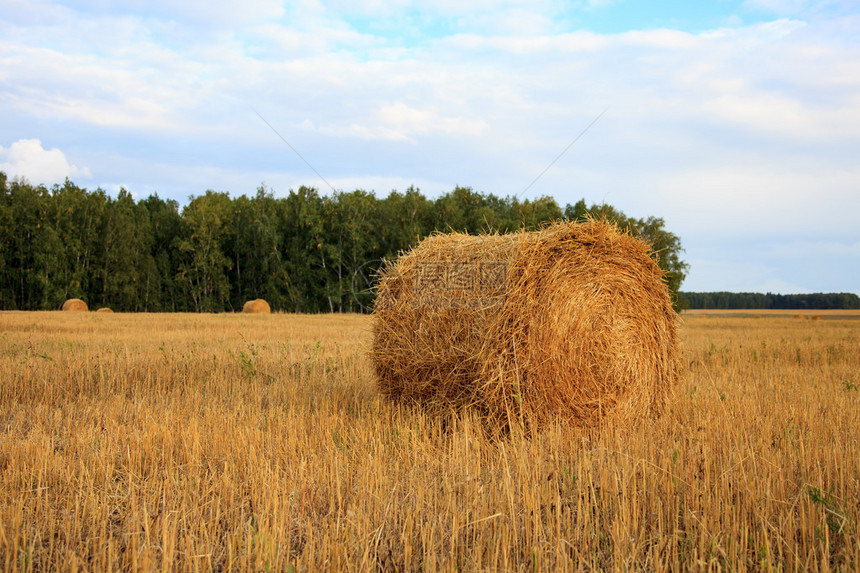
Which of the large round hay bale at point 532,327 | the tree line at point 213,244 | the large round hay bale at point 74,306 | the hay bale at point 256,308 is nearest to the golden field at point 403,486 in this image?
the large round hay bale at point 532,327

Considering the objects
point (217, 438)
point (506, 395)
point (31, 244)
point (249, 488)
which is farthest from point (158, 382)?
point (31, 244)

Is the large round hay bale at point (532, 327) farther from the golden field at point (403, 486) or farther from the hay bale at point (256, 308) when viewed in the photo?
the hay bale at point (256, 308)

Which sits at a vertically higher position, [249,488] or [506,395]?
[506,395]

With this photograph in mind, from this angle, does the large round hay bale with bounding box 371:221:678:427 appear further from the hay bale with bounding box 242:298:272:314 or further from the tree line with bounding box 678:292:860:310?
the tree line with bounding box 678:292:860:310

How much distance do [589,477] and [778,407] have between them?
3729 millimetres

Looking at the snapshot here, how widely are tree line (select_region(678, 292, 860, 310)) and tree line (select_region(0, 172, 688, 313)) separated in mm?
50073

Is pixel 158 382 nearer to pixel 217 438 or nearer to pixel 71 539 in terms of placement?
pixel 217 438

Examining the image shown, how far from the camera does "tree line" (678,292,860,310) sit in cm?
7962

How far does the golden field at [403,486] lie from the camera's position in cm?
312

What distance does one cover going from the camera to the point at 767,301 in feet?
299

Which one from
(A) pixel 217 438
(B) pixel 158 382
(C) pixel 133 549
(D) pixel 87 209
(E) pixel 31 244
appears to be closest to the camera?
(C) pixel 133 549

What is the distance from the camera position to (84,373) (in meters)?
8.47

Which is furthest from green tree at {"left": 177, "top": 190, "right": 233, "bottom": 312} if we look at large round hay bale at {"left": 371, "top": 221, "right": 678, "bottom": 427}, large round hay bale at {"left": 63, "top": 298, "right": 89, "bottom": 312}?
large round hay bale at {"left": 371, "top": 221, "right": 678, "bottom": 427}

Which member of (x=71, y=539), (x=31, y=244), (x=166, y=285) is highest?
(x=31, y=244)
